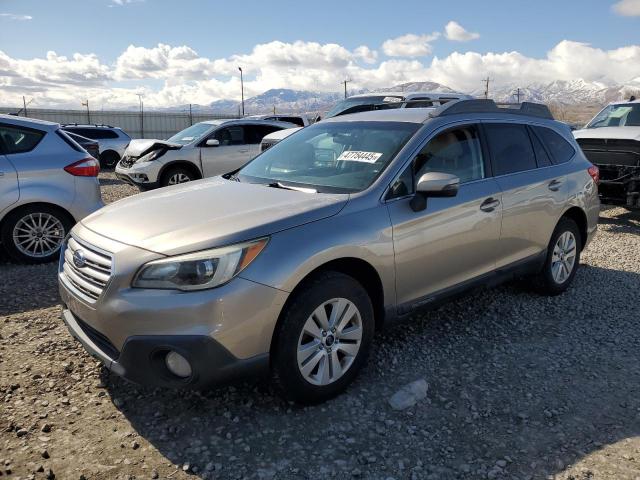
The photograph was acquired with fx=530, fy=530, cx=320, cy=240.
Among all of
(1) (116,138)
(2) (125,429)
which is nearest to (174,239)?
(2) (125,429)

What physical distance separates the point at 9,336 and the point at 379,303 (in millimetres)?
2794

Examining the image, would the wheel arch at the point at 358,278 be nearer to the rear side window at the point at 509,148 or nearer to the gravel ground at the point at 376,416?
the gravel ground at the point at 376,416

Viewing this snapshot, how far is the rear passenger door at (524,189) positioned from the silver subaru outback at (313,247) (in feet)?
0.06

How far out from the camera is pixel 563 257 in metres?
5.01

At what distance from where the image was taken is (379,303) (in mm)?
3369

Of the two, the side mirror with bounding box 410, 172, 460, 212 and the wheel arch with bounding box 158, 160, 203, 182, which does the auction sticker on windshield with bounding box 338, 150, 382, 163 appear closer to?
the side mirror with bounding box 410, 172, 460, 212

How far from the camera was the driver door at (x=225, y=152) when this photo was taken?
11.2m

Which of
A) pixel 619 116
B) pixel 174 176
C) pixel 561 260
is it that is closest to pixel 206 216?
pixel 561 260

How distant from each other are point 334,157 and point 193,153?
778 cm

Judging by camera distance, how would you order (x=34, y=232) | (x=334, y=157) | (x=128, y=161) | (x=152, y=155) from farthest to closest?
(x=128, y=161) → (x=152, y=155) → (x=34, y=232) → (x=334, y=157)

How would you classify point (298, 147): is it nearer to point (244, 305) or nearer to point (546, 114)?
point (244, 305)

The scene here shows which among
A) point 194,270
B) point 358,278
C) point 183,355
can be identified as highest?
point 194,270

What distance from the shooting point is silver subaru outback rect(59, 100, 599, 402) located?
2652 mm

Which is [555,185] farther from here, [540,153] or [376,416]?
[376,416]
